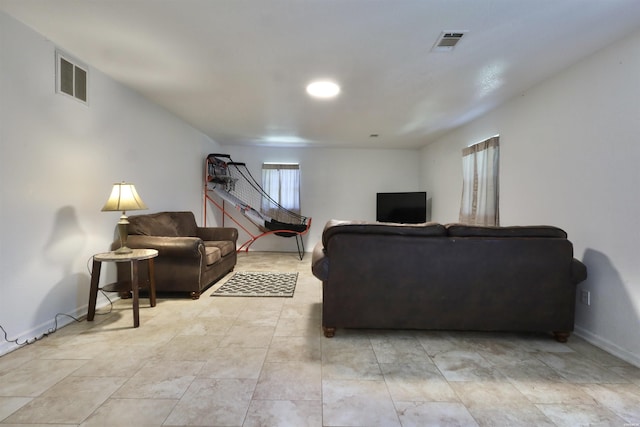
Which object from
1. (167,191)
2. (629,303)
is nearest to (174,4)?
(167,191)

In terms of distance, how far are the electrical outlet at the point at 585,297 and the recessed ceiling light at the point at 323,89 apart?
9.10ft

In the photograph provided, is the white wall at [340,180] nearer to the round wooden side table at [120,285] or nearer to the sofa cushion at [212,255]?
the sofa cushion at [212,255]

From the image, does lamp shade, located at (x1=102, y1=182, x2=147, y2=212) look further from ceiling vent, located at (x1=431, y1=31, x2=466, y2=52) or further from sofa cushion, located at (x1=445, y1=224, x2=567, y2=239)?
ceiling vent, located at (x1=431, y1=31, x2=466, y2=52)

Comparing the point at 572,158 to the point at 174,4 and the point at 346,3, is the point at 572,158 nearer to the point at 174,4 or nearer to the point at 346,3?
the point at 346,3

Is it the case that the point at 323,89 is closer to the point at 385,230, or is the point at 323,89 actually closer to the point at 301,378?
the point at 385,230

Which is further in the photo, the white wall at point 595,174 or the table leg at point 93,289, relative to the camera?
the table leg at point 93,289

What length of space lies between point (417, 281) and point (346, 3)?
188cm

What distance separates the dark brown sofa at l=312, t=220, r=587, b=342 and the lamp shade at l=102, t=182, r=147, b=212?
1.71m

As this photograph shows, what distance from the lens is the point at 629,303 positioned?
1.85m

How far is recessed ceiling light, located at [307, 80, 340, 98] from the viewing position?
2.71 m

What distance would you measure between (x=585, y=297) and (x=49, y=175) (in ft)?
14.1

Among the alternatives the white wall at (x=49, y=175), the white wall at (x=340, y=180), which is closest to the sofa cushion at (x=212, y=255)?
the white wall at (x=49, y=175)

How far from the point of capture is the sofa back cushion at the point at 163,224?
9.49 ft

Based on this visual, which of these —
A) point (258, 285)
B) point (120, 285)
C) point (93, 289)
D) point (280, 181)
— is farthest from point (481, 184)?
point (93, 289)
